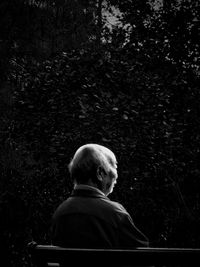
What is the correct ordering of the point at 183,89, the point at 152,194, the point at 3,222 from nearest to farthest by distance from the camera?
the point at 3,222
the point at 152,194
the point at 183,89

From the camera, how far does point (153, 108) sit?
8.79 meters

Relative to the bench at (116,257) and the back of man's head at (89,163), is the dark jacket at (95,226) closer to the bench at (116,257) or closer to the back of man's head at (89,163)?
the back of man's head at (89,163)

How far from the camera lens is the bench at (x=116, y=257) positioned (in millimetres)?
2021

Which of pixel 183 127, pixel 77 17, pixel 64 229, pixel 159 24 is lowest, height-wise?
pixel 64 229

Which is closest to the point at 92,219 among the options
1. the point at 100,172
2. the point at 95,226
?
the point at 95,226

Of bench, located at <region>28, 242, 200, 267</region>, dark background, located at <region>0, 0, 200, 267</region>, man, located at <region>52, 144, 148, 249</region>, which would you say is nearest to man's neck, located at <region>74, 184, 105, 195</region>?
man, located at <region>52, 144, 148, 249</region>

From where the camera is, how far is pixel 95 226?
8.82 feet

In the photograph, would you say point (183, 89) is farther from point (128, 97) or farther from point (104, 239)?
point (104, 239)

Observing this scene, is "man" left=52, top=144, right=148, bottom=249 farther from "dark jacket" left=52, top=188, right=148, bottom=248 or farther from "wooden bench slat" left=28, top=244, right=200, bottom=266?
"wooden bench slat" left=28, top=244, right=200, bottom=266

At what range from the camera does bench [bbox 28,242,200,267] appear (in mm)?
2021

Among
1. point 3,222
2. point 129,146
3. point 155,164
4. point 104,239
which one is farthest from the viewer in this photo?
point 155,164

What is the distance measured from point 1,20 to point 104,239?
17.1m

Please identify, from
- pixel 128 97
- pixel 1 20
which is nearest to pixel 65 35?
pixel 1 20

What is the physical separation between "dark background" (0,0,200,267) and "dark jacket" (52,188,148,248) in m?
3.83
